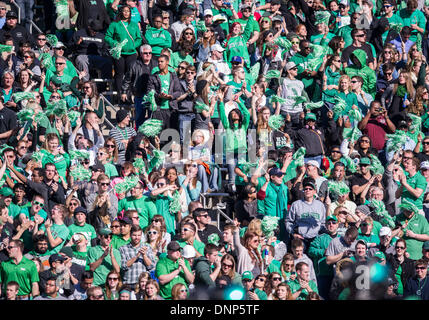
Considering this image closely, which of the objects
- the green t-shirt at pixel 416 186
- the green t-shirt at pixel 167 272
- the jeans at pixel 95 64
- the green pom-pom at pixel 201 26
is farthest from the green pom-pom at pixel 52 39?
the green t-shirt at pixel 416 186

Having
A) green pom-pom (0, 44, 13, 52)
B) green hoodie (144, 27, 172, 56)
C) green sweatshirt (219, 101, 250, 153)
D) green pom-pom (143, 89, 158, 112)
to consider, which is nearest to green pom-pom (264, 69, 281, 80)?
green sweatshirt (219, 101, 250, 153)

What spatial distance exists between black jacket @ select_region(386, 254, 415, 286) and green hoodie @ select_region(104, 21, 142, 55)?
5473 mm

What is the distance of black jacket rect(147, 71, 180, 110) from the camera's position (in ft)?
58.7

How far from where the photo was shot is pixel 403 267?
50.6 feet

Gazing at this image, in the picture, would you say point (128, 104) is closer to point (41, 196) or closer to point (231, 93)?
point (231, 93)

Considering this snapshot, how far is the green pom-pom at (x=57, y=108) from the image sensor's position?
17.2 meters

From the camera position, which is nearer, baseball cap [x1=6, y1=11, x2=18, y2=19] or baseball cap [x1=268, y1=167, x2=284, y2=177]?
baseball cap [x1=268, y1=167, x2=284, y2=177]

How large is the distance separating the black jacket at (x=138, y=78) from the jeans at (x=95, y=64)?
24.2 inches

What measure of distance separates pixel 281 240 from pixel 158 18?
15.3ft

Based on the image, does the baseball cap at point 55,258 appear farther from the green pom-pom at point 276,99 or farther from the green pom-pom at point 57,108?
the green pom-pom at point 276,99

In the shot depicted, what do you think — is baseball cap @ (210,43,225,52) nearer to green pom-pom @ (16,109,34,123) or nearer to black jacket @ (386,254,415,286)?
green pom-pom @ (16,109,34,123)

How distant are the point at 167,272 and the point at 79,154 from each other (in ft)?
9.27
